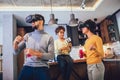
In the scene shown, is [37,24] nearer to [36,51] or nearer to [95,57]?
[36,51]

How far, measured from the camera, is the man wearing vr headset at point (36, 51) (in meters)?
1.61

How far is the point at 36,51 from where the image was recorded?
1616 millimetres

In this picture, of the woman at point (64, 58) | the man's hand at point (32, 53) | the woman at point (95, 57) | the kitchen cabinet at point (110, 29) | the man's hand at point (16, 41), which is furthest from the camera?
the kitchen cabinet at point (110, 29)

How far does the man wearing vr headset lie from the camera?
5.28ft

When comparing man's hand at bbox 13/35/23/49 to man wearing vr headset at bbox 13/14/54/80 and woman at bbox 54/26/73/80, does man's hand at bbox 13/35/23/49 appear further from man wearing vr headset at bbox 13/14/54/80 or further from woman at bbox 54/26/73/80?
woman at bbox 54/26/73/80

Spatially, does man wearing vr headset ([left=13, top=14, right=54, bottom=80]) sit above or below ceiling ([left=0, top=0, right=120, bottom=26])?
below

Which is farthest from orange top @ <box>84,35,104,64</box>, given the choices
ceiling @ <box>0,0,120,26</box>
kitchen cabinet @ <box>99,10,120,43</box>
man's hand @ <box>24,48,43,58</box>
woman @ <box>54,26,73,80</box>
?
kitchen cabinet @ <box>99,10,120,43</box>

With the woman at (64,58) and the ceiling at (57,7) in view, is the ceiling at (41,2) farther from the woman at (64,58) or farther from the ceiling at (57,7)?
the woman at (64,58)

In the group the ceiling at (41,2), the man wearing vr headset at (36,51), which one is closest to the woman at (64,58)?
the man wearing vr headset at (36,51)

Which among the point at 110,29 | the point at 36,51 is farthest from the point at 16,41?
the point at 110,29

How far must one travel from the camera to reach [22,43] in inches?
69.9

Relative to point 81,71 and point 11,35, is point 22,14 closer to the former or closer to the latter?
point 11,35

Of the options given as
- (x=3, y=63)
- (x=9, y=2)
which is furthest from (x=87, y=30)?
(x=3, y=63)

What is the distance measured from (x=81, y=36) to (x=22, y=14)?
2.38 m
